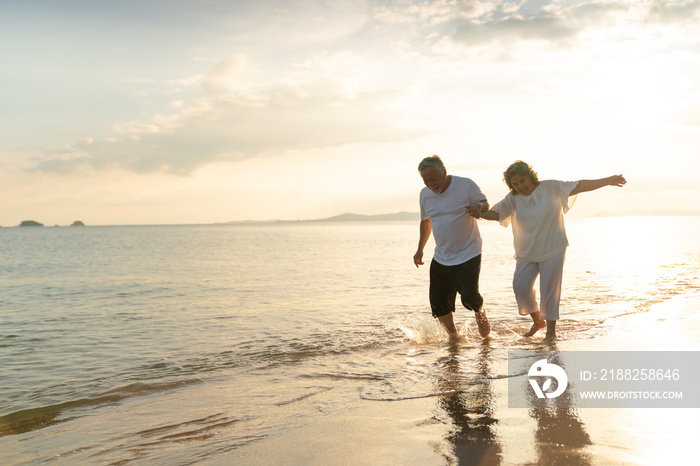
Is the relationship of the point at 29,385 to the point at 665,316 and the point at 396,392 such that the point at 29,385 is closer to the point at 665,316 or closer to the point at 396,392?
the point at 396,392

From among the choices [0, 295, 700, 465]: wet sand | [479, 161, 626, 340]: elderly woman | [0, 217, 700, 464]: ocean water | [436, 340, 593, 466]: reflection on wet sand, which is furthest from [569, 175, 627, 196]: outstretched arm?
[436, 340, 593, 466]: reflection on wet sand

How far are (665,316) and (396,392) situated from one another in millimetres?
5661

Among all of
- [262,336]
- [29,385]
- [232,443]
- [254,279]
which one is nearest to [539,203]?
[232,443]

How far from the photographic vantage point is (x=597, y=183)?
6.20m

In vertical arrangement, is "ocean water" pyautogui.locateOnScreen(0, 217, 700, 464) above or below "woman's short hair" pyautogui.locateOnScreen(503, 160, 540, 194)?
below

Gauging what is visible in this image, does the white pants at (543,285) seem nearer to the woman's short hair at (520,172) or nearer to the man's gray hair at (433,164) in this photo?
the woman's short hair at (520,172)

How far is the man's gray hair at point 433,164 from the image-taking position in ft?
20.6

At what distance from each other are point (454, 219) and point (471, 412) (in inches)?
115

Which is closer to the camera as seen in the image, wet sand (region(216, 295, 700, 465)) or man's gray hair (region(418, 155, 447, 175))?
wet sand (region(216, 295, 700, 465))

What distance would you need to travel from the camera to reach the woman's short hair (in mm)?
6316

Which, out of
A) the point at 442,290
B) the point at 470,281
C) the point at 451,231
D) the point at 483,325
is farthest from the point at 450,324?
the point at 451,231

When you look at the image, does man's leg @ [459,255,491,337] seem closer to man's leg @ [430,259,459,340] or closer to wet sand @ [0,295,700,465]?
man's leg @ [430,259,459,340]

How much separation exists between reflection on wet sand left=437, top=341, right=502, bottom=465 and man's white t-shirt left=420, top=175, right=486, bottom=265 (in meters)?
1.29

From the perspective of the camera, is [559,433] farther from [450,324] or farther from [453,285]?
[450,324]
